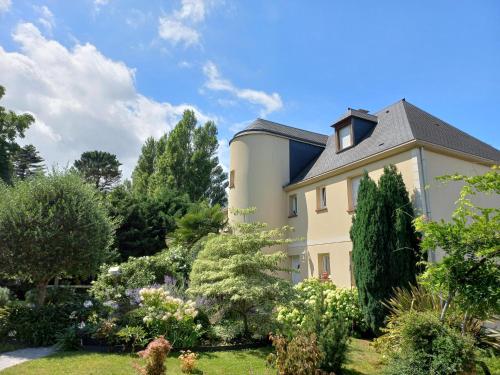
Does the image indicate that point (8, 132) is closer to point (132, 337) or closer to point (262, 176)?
point (262, 176)

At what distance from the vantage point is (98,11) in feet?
27.8

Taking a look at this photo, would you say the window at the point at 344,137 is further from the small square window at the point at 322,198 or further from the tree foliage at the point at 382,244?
the tree foliage at the point at 382,244

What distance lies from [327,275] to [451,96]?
7.90 metres

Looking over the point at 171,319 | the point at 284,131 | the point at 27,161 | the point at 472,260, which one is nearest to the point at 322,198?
the point at 284,131

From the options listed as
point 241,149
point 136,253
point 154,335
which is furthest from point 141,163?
point 154,335

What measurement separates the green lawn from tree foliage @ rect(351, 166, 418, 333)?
243cm

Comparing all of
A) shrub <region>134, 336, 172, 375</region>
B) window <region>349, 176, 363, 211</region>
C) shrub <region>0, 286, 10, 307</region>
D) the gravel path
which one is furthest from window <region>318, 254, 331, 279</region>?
shrub <region>0, 286, 10, 307</region>

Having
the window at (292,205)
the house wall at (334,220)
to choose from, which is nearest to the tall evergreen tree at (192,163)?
the window at (292,205)

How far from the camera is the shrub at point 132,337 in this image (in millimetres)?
8062

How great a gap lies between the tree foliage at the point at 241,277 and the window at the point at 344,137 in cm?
758

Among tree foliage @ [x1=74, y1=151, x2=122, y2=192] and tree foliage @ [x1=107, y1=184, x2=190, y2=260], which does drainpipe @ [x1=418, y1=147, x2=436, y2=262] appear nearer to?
tree foliage @ [x1=107, y1=184, x2=190, y2=260]

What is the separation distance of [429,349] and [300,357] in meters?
2.07

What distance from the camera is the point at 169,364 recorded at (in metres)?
7.20

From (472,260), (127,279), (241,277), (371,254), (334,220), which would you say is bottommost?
(127,279)
